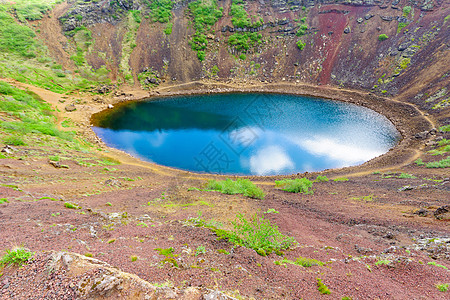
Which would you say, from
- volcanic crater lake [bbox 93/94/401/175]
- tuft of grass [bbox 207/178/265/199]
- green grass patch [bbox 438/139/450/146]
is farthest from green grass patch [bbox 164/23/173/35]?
green grass patch [bbox 438/139/450/146]

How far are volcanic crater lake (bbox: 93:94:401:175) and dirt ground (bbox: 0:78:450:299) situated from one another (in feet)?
23.8

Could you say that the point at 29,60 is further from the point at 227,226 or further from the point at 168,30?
the point at 227,226

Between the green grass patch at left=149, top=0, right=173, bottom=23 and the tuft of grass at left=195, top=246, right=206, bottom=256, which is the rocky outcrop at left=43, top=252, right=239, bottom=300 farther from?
the green grass patch at left=149, top=0, right=173, bottom=23

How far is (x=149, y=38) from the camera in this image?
6650 centimetres

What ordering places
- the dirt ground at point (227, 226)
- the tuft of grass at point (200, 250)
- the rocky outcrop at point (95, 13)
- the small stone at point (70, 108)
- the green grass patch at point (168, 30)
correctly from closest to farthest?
the dirt ground at point (227, 226), the tuft of grass at point (200, 250), the small stone at point (70, 108), the rocky outcrop at point (95, 13), the green grass patch at point (168, 30)

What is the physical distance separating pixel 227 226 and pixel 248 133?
31.1 metres

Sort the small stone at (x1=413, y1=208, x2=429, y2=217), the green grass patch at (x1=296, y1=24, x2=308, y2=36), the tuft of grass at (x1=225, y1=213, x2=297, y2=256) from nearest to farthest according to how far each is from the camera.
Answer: the tuft of grass at (x1=225, y1=213, x2=297, y2=256), the small stone at (x1=413, y1=208, x2=429, y2=217), the green grass patch at (x1=296, y1=24, x2=308, y2=36)

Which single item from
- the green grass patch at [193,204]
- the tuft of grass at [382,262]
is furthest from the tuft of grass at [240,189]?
the tuft of grass at [382,262]

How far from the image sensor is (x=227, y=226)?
12.2m

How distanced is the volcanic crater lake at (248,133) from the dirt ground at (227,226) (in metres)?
7.24

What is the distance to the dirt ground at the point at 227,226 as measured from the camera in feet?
23.6

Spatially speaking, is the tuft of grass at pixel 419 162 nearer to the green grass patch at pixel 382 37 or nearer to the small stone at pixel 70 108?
the green grass patch at pixel 382 37

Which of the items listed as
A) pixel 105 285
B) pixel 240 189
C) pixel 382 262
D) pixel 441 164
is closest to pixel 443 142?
pixel 441 164

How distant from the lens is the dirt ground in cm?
721
